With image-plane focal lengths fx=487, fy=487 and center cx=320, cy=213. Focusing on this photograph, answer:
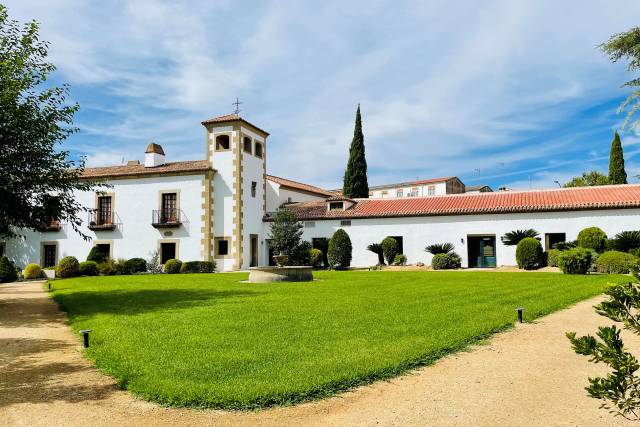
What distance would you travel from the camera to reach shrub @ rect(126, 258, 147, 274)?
32.7m

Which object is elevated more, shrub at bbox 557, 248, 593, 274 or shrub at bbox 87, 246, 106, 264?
shrub at bbox 87, 246, 106, 264

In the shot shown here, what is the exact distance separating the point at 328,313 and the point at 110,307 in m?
6.43

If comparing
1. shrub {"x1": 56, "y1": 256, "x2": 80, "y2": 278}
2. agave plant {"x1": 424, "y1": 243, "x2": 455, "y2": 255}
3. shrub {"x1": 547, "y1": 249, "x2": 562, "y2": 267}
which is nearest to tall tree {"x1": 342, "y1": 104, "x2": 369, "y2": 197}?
agave plant {"x1": 424, "y1": 243, "x2": 455, "y2": 255}

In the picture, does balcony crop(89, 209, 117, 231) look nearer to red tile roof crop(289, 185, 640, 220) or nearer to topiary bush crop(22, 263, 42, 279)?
topiary bush crop(22, 263, 42, 279)

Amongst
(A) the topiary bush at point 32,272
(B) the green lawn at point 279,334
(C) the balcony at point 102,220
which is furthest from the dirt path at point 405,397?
(C) the balcony at point 102,220

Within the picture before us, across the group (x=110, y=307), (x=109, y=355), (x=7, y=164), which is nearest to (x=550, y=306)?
(x=109, y=355)

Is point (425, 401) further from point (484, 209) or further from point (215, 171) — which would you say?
point (215, 171)

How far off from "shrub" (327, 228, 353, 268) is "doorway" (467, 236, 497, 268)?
7.77 m

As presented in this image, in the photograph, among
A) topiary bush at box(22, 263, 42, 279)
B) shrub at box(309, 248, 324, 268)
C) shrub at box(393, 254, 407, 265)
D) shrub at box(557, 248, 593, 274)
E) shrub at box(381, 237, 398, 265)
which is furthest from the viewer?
shrub at box(309, 248, 324, 268)

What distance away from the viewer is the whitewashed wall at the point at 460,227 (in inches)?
1088

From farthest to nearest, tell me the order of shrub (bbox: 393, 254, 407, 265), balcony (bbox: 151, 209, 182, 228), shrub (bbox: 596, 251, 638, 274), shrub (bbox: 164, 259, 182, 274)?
balcony (bbox: 151, 209, 182, 228) → shrub (bbox: 393, 254, 407, 265) → shrub (bbox: 164, 259, 182, 274) → shrub (bbox: 596, 251, 638, 274)

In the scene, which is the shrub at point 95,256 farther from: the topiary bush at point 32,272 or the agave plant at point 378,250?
the agave plant at point 378,250

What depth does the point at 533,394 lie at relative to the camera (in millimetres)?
5629

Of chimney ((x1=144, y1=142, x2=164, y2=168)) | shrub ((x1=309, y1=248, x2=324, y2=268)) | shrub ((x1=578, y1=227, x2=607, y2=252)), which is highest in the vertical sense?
chimney ((x1=144, y1=142, x2=164, y2=168))
